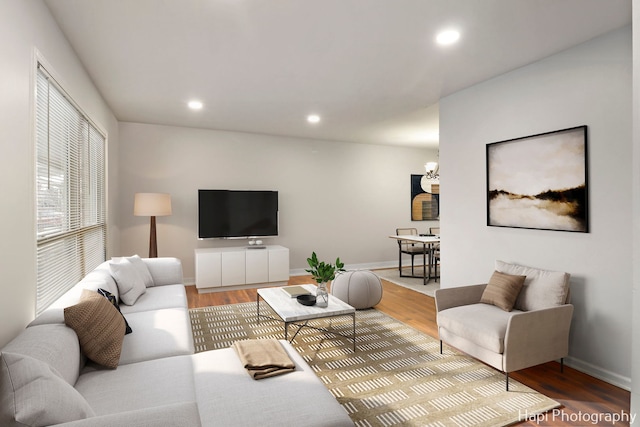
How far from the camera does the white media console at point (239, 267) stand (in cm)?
535

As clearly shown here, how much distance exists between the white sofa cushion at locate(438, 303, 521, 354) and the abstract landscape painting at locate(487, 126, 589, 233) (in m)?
0.88

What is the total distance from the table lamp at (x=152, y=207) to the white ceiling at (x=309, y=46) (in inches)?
46.5

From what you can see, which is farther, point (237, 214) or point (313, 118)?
point (237, 214)

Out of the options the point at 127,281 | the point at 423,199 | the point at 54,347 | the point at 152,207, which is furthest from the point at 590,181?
the point at 423,199

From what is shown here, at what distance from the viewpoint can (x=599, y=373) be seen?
8.89ft

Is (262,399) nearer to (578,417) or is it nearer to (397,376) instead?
(397,376)

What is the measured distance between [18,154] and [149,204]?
3.11 meters

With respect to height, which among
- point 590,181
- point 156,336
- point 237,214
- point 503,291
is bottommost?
point 156,336

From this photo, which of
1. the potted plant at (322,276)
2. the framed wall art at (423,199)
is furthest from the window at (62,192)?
Result: the framed wall art at (423,199)

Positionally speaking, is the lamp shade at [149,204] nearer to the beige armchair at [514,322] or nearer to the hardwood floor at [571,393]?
the hardwood floor at [571,393]

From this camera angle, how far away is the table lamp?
4.89 meters

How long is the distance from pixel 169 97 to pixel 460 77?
10.5 feet

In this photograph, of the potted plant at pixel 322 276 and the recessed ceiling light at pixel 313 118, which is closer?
the potted plant at pixel 322 276

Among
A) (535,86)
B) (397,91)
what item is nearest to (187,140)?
(397,91)
